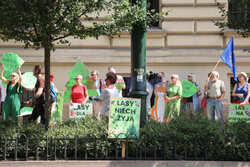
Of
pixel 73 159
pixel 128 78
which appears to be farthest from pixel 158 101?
pixel 73 159

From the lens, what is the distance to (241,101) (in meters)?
9.30

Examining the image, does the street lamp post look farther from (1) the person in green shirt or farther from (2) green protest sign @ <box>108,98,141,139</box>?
(1) the person in green shirt

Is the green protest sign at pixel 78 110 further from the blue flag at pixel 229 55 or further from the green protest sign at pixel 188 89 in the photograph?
the blue flag at pixel 229 55

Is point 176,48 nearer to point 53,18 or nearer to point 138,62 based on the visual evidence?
point 138,62

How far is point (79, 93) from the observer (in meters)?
9.25

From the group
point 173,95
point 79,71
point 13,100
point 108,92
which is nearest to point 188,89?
point 173,95

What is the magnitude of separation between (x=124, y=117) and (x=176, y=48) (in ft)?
22.5

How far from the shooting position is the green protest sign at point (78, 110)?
28.0 feet

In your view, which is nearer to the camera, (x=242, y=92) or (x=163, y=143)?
(x=163, y=143)

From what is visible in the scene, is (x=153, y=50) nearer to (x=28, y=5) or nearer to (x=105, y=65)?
(x=105, y=65)

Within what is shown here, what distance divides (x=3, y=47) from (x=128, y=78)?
424 cm

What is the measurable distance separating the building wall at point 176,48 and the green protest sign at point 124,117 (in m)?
6.26

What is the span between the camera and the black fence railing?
20.1 ft

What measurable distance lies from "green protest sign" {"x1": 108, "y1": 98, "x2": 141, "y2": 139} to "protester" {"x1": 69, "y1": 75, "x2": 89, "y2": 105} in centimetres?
287
